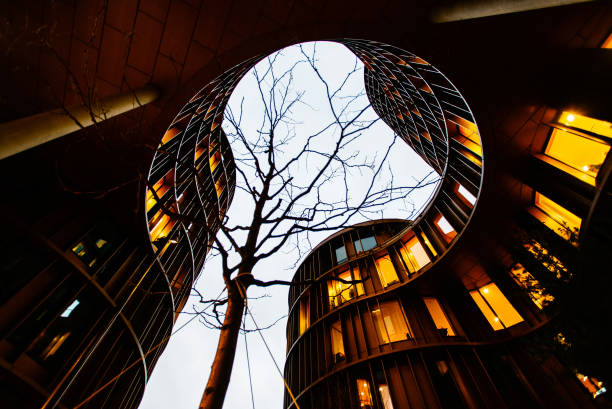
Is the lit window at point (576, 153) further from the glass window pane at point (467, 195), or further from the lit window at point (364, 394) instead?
the lit window at point (364, 394)

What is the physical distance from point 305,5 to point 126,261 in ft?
38.2

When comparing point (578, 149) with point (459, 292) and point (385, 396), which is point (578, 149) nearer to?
point (459, 292)

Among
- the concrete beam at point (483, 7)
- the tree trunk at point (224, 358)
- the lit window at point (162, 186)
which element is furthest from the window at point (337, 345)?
the concrete beam at point (483, 7)

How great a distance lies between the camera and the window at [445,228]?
1468cm

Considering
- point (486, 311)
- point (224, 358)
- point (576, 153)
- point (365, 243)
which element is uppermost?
point (365, 243)

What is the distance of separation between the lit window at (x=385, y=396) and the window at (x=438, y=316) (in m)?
4.44

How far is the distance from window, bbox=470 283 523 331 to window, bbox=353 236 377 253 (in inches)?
283

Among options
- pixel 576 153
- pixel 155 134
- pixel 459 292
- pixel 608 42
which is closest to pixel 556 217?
pixel 576 153

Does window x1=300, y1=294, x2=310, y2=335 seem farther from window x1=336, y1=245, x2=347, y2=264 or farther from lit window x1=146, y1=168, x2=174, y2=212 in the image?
lit window x1=146, y1=168, x2=174, y2=212

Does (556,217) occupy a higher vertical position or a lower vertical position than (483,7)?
higher

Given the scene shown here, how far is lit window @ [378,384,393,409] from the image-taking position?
11.8 meters

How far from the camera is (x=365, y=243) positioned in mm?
20172

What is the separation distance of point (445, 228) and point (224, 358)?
610 inches

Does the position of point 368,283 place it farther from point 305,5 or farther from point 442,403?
point 305,5
